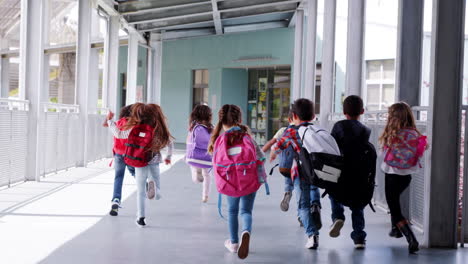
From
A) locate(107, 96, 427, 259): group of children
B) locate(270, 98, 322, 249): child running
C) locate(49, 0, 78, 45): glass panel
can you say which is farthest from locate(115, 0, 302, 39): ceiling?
locate(270, 98, 322, 249): child running

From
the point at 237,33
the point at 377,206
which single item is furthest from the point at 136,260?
the point at 237,33

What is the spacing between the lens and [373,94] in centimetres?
1269

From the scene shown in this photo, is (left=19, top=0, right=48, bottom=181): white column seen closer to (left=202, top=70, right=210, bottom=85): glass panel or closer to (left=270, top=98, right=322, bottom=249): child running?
(left=270, top=98, right=322, bottom=249): child running

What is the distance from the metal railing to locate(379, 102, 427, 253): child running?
543cm

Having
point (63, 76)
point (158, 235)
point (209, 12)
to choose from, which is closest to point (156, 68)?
point (209, 12)

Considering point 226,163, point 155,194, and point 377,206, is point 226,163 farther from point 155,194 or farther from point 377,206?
point 377,206

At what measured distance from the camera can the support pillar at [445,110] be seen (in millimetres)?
5488

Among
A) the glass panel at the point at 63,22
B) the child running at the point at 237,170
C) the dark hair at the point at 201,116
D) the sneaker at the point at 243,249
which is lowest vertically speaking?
the sneaker at the point at 243,249

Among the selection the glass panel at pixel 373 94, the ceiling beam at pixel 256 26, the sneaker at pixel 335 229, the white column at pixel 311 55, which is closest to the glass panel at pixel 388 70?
the glass panel at pixel 373 94

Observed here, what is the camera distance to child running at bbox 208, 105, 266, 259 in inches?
193

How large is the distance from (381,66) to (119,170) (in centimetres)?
748

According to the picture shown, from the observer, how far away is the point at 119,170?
6.87m

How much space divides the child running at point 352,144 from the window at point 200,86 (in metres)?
18.9

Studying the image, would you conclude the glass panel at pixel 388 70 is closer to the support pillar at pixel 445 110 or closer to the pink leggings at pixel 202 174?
the pink leggings at pixel 202 174
